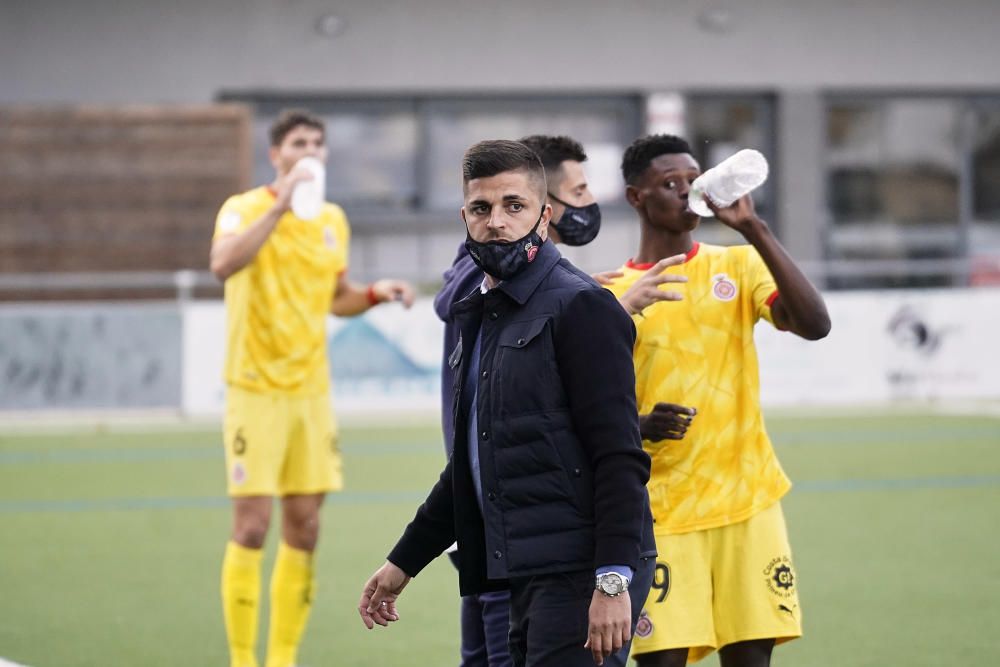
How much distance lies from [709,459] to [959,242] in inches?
818

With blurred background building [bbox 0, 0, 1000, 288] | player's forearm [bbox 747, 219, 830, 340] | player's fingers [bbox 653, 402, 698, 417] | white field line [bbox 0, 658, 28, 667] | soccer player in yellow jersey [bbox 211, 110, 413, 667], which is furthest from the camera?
blurred background building [bbox 0, 0, 1000, 288]

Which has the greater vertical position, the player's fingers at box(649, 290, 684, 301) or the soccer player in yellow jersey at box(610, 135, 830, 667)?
the player's fingers at box(649, 290, 684, 301)

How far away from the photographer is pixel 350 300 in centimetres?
723

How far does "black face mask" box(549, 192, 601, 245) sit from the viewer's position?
516 cm

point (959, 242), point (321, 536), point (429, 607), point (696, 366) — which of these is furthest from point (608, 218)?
point (696, 366)

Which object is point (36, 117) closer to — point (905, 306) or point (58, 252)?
point (58, 252)

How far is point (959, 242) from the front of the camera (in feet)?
80.1

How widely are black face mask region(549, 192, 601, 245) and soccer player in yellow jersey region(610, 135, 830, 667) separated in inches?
12.1

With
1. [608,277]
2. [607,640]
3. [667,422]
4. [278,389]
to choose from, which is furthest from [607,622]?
[278,389]

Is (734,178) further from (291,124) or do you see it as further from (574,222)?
(291,124)

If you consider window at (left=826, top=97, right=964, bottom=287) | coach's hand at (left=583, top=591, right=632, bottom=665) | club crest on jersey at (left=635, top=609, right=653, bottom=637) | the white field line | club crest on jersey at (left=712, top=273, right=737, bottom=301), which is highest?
window at (left=826, top=97, right=964, bottom=287)

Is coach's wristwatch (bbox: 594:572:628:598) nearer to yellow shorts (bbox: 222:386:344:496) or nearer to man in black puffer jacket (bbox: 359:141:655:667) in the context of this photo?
man in black puffer jacket (bbox: 359:141:655:667)

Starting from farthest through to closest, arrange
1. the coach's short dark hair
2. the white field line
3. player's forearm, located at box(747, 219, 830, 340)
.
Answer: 1. the coach's short dark hair
2. the white field line
3. player's forearm, located at box(747, 219, 830, 340)

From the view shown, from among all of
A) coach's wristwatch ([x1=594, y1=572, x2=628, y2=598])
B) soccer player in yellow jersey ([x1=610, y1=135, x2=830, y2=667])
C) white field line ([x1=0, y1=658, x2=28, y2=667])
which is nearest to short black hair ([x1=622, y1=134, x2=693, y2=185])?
soccer player in yellow jersey ([x1=610, y1=135, x2=830, y2=667])
